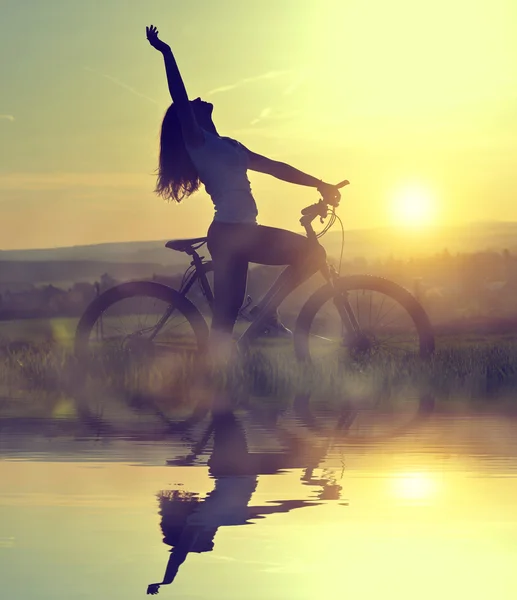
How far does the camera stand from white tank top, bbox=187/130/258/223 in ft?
39.9

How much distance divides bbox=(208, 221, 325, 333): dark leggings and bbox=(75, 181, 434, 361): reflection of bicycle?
16 cm

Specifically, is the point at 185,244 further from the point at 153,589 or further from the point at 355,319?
the point at 153,589

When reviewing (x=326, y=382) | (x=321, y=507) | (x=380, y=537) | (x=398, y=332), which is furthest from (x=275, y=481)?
(x=398, y=332)

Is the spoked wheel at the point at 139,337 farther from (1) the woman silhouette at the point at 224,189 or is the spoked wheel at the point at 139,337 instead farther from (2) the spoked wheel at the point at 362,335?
(2) the spoked wheel at the point at 362,335

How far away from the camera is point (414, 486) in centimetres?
698

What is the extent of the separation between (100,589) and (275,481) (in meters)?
2.41

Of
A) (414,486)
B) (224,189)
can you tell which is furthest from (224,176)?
(414,486)

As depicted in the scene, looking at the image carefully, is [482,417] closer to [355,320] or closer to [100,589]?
[355,320]

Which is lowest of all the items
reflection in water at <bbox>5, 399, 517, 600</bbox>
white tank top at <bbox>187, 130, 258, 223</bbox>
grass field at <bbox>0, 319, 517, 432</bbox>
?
reflection in water at <bbox>5, 399, 517, 600</bbox>

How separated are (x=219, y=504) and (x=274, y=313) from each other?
259 inches

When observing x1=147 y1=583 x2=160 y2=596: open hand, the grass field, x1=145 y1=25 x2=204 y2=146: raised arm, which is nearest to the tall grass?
the grass field

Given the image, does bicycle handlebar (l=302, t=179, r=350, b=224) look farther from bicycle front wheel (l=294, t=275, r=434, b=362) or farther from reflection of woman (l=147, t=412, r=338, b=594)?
reflection of woman (l=147, t=412, r=338, b=594)

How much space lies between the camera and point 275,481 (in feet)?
23.5

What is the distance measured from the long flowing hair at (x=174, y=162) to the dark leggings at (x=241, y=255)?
1.29 ft
